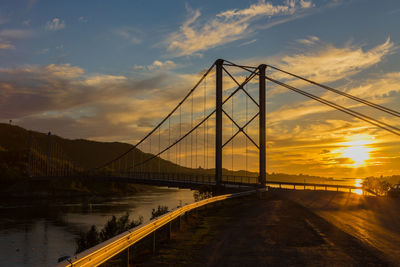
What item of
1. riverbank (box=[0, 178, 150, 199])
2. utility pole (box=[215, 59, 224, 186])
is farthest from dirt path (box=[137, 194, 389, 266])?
riverbank (box=[0, 178, 150, 199])

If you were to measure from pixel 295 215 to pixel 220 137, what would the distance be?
2275 centimetres

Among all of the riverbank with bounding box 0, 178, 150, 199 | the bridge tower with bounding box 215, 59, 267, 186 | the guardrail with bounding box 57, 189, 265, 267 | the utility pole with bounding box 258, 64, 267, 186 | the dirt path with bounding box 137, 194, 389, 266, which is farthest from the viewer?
the riverbank with bounding box 0, 178, 150, 199

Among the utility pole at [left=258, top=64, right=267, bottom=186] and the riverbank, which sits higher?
the utility pole at [left=258, top=64, right=267, bottom=186]

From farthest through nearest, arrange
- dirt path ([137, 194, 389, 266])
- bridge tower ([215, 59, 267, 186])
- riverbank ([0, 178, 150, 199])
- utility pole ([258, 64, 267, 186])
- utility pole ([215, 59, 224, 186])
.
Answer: riverbank ([0, 178, 150, 199]), utility pole ([215, 59, 224, 186]), bridge tower ([215, 59, 267, 186]), utility pole ([258, 64, 267, 186]), dirt path ([137, 194, 389, 266])

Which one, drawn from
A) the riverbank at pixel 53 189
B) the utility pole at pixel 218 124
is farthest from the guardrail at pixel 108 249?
the riverbank at pixel 53 189

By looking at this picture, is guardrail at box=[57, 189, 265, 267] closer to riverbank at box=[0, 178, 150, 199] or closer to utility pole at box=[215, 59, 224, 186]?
utility pole at box=[215, 59, 224, 186]

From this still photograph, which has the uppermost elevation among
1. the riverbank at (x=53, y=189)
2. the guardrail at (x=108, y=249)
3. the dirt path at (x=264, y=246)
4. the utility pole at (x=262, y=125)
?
the utility pole at (x=262, y=125)

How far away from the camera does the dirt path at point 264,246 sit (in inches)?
348

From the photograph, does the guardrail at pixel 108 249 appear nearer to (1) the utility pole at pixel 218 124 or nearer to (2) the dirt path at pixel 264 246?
(2) the dirt path at pixel 264 246

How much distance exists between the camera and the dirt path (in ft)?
29.0

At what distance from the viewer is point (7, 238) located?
119 feet

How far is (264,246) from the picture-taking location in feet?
35.0

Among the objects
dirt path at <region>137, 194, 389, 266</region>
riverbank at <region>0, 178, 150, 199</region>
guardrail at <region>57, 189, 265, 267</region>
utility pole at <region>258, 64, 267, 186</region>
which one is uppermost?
utility pole at <region>258, 64, 267, 186</region>

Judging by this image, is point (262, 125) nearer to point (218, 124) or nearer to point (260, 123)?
point (260, 123)
